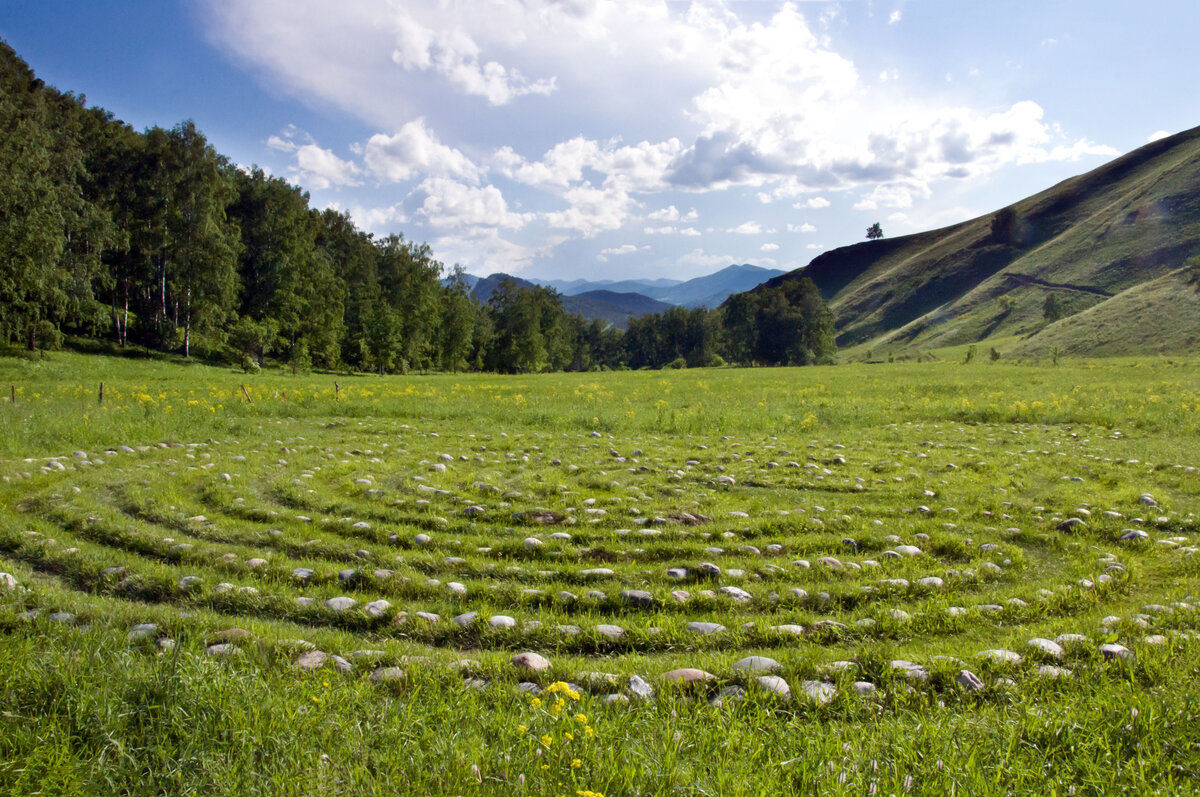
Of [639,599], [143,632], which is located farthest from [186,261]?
[639,599]

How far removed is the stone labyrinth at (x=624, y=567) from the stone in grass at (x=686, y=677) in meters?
0.02

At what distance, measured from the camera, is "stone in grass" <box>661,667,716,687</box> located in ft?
13.7

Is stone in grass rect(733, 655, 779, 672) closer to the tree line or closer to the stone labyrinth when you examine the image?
the stone labyrinth

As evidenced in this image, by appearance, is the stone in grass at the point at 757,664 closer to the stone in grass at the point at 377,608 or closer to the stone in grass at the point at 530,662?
the stone in grass at the point at 530,662

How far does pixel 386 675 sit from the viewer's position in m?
4.19

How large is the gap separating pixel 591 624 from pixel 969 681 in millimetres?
2976

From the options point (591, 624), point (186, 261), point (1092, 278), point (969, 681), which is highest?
point (1092, 278)

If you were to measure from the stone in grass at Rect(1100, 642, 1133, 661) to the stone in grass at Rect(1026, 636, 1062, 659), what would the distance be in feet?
0.92

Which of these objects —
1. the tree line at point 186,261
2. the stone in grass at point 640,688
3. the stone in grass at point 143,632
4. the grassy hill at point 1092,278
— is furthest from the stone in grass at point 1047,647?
the grassy hill at point 1092,278

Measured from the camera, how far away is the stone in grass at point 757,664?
4.36 metres

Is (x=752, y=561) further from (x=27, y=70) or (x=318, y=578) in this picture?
(x=27, y=70)

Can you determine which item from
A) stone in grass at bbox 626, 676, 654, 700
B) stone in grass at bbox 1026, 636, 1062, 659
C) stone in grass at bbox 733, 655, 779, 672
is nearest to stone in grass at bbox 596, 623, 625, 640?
stone in grass at bbox 626, 676, 654, 700

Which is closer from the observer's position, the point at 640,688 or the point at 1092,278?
the point at 640,688

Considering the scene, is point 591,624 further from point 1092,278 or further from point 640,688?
point 1092,278
